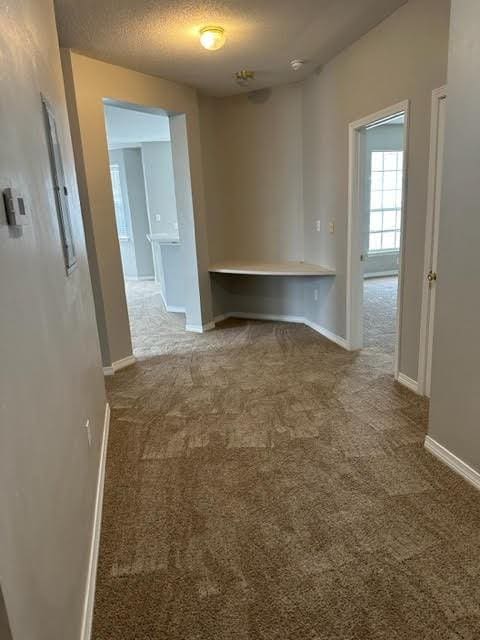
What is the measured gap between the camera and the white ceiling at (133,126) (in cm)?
547

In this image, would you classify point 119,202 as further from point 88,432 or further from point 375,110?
point 88,432

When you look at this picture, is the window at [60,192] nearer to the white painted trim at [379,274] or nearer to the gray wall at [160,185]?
the gray wall at [160,185]

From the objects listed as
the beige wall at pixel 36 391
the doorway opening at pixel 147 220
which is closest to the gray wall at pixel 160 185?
the doorway opening at pixel 147 220

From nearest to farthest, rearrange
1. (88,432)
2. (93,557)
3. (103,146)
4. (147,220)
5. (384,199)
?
1. (93,557)
2. (88,432)
3. (103,146)
4. (384,199)
5. (147,220)

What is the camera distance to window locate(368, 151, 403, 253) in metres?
7.65

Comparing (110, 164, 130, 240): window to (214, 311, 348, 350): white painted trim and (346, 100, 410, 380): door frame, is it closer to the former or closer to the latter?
(214, 311, 348, 350): white painted trim

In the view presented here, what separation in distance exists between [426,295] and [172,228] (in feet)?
20.1

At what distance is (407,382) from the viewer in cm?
332

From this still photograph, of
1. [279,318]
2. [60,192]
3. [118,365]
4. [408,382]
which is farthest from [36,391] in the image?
[279,318]

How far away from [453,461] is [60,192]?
2.35 m

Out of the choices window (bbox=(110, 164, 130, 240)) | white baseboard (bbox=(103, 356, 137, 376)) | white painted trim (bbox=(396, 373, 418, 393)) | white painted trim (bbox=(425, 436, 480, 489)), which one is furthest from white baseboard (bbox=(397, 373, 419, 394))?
window (bbox=(110, 164, 130, 240))

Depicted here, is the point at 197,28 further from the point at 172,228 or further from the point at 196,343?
the point at 172,228

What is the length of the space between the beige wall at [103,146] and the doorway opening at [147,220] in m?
1.07

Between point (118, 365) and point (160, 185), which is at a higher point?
point (160, 185)
